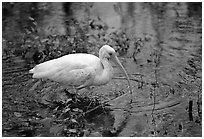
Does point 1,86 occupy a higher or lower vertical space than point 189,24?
lower

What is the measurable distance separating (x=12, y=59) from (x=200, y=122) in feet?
11.8

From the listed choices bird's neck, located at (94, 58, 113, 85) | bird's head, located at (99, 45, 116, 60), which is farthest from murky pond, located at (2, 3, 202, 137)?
bird's head, located at (99, 45, 116, 60)

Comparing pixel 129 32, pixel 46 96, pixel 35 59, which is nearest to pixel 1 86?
pixel 46 96

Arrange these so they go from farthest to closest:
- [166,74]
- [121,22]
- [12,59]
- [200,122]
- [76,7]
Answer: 1. [76,7]
2. [121,22]
3. [12,59]
4. [166,74]
5. [200,122]

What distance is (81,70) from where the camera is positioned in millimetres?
6738

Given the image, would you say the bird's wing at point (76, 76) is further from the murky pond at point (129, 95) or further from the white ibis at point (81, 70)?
the murky pond at point (129, 95)

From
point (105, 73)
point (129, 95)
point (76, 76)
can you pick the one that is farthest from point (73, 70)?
point (129, 95)

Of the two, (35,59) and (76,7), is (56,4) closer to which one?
(76,7)

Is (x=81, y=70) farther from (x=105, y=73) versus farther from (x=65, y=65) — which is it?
(x=105, y=73)

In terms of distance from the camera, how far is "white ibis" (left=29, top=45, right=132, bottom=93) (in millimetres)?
6766

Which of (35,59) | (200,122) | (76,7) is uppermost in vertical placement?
(76,7)

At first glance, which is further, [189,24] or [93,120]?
[189,24]

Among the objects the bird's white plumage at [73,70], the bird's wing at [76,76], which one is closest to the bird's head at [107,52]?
the bird's white plumage at [73,70]

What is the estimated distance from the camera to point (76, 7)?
36.6ft
